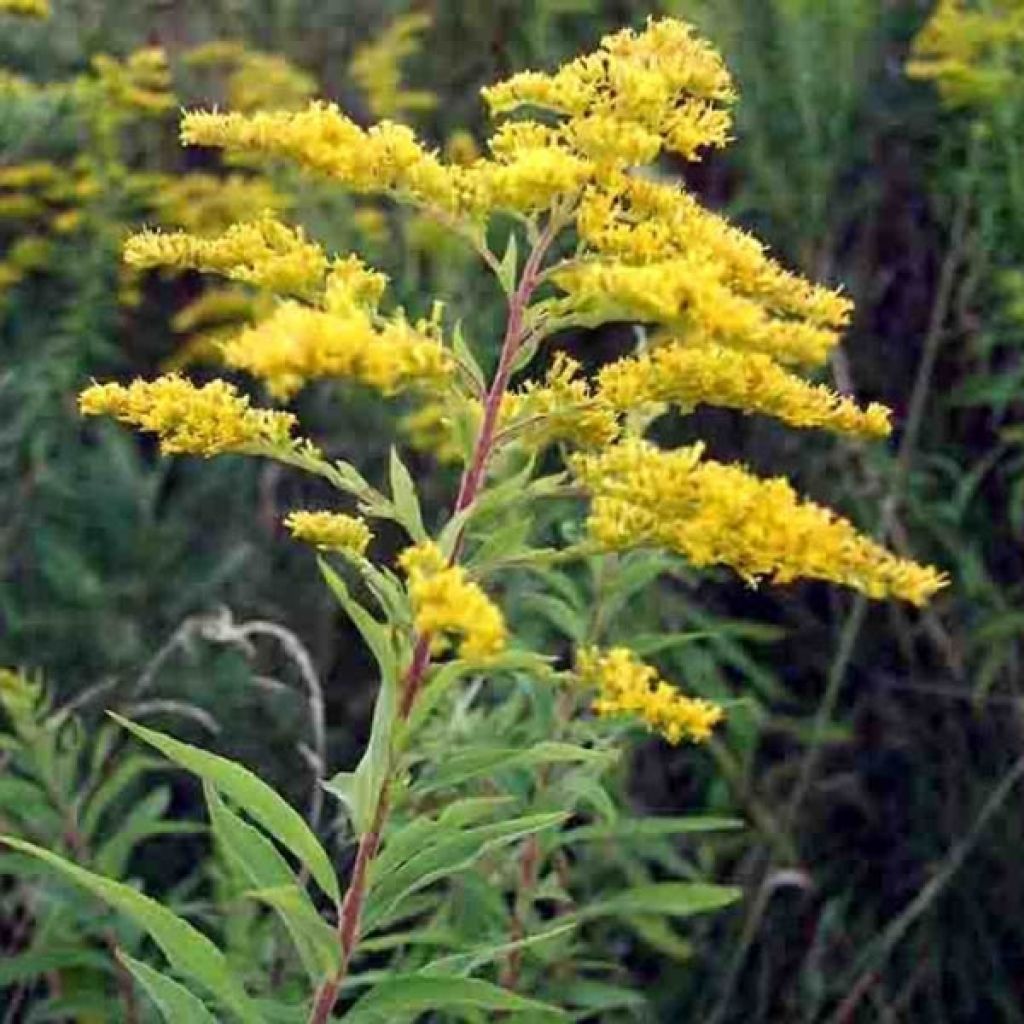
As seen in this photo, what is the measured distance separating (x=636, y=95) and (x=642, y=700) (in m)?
0.46

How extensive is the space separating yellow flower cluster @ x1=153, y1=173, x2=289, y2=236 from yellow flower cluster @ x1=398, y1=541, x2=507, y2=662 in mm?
1939

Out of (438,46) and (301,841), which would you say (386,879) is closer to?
(301,841)

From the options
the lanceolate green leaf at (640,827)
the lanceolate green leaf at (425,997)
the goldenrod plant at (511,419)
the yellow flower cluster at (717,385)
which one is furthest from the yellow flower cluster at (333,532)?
the lanceolate green leaf at (640,827)

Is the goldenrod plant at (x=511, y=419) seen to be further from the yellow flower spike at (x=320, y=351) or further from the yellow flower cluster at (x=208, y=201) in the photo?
the yellow flower cluster at (x=208, y=201)

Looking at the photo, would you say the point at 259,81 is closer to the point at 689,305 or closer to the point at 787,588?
the point at 787,588

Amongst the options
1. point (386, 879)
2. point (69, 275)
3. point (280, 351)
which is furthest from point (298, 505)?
point (280, 351)

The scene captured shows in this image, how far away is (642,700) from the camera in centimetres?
146

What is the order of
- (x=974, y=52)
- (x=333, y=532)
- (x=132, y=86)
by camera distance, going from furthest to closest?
(x=132, y=86)
(x=974, y=52)
(x=333, y=532)

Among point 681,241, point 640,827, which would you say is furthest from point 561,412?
point 640,827

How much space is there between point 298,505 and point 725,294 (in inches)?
76.8

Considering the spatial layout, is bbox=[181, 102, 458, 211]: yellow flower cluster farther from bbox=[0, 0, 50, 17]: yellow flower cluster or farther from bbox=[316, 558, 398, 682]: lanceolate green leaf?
bbox=[0, 0, 50, 17]: yellow flower cluster

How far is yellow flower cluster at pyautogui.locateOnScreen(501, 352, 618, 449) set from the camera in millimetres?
1546

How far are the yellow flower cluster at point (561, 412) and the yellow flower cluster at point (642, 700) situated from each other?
17cm

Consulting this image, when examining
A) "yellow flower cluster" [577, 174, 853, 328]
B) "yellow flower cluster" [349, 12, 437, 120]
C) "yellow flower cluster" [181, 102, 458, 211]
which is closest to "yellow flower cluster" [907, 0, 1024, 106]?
"yellow flower cluster" [349, 12, 437, 120]
